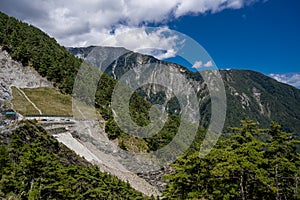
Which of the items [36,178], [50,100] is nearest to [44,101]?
[50,100]

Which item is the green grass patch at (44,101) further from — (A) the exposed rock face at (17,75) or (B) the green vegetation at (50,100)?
(A) the exposed rock face at (17,75)

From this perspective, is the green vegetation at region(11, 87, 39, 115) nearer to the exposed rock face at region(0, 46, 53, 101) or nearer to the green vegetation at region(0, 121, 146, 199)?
the exposed rock face at region(0, 46, 53, 101)

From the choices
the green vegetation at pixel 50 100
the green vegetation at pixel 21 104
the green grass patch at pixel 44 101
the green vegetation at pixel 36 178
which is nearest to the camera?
the green vegetation at pixel 36 178

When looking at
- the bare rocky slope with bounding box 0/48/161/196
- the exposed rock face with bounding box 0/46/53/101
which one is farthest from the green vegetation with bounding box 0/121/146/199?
the exposed rock face with bounding box 0/46/53/101

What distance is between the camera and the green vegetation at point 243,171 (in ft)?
51.8

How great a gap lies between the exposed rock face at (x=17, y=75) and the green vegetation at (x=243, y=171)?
175 feet

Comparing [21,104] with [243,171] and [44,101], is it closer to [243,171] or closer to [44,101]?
[44,101]

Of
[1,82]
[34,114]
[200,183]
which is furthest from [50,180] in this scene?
[1,82]

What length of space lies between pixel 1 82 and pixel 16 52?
11.1 metres

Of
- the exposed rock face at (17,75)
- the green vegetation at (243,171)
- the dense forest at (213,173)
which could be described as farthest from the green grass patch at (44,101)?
the green vegetation at (243,171)

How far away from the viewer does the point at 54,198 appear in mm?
18156

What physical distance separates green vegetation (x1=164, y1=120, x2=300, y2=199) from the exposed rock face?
175 ft

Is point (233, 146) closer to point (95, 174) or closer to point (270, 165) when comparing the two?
point (270, 165)

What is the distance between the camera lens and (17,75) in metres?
65.1
